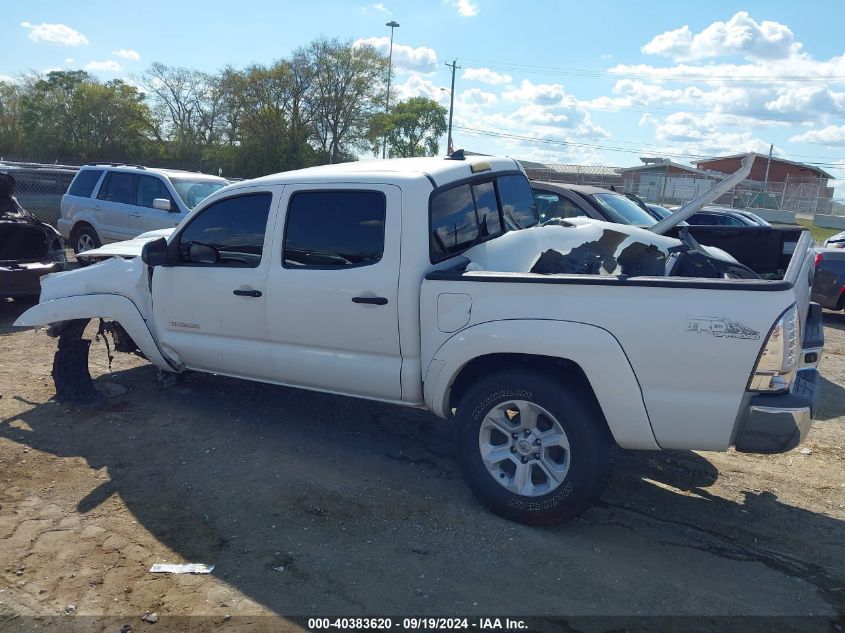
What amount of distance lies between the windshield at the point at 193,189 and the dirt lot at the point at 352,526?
237 inches

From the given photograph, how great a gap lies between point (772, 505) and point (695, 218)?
10077 mm

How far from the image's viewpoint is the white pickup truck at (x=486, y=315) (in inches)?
135

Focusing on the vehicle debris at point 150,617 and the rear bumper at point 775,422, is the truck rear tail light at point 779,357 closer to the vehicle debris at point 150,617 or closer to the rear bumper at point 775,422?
the rear bumper at point 775,422

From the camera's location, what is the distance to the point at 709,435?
348 cm

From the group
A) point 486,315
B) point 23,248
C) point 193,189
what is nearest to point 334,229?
point 486,315

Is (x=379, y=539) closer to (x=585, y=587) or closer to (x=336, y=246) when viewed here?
(x=585, y=587)

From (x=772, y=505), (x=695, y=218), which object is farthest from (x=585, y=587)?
(x=695, y=218)

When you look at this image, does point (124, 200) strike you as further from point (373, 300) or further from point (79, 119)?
point (79, 119)

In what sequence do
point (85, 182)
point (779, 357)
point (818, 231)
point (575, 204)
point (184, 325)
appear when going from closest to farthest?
1. point (779, 357)
2. point (184, 325)
3. point (575, 204)
4. point (85, 182)
5. point (818, 231)

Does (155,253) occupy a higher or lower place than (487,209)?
lower

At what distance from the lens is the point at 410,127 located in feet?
161

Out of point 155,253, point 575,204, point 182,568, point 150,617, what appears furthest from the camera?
point 575,204

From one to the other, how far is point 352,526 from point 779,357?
243 cm

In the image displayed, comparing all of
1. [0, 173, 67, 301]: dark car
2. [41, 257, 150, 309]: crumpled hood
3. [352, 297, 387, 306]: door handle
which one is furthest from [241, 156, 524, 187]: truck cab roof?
[0, 173, 67, 301]: dark car
